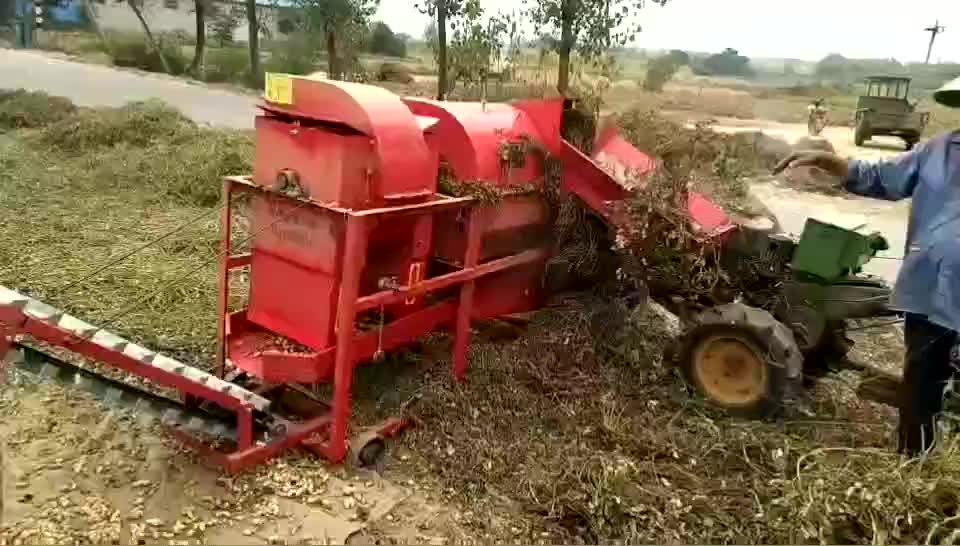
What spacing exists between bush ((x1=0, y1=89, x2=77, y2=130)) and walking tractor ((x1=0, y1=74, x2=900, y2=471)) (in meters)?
10.3

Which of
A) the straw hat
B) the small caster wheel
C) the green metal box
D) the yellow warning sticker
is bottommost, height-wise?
the small caster wheel

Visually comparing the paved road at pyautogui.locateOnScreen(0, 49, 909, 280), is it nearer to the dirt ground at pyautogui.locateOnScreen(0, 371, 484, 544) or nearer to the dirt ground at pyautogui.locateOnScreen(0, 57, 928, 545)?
the dirt ground at pyautogui.locateOnScreen(0, 57, 928, 545)

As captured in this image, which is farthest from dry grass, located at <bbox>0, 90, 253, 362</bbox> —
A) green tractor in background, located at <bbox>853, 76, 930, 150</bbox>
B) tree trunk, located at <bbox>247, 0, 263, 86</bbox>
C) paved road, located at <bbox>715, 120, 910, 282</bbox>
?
green tractor in background, located at <bbox>853, 76, 930, 150</bbox>

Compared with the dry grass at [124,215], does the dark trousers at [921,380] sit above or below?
A: above

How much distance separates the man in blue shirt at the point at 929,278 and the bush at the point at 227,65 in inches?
1091

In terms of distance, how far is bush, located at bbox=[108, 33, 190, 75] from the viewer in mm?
29938

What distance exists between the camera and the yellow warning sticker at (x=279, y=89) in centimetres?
397

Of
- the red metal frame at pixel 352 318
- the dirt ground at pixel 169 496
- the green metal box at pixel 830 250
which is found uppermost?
the green metal box at pixel 830 250

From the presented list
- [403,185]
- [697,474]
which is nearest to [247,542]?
[403,185]

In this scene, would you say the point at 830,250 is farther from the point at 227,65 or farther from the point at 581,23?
the point at 227,65

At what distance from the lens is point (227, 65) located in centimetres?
3034

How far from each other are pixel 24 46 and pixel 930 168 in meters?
36.1

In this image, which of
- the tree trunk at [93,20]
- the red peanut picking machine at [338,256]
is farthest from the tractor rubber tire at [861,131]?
the tree trunk at [93,20]

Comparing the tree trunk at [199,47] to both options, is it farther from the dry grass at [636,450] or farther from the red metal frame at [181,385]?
the red metal frame at [181,385]
